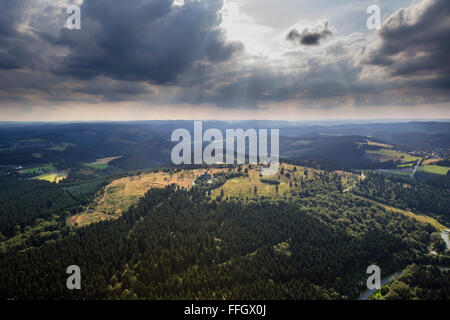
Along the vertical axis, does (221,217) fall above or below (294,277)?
above

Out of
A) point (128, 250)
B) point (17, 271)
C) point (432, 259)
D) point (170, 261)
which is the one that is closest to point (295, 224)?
point (432, 259)

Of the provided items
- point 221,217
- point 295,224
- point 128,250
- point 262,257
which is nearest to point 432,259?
point 295,224

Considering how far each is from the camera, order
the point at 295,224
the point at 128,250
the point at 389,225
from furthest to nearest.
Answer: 1. the point at 389,225
2. the point at 295,224
3. the point at 128,250

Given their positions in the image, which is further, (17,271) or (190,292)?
(17,271)

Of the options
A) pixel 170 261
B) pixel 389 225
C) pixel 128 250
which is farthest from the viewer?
pixel 389 225
